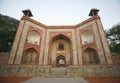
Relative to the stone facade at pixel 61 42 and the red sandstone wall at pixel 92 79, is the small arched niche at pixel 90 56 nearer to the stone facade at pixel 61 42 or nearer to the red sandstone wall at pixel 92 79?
the stone facade at pixel 61 42

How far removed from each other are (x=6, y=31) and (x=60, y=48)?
10985mm

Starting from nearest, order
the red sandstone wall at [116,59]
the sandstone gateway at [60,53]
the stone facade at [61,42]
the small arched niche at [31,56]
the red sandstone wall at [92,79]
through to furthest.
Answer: the red sandstone wall at [92,79] < the sandstone gateway at [60,53] < the red sandstone wall at [116,59] < the stone facade at [61,42] < the small arched niche at [31,56]

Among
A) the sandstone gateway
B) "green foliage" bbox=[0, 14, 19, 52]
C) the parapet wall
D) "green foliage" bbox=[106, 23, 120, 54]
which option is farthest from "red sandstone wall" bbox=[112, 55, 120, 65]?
"green foliage" bbox=[0, 14, 19, 52]

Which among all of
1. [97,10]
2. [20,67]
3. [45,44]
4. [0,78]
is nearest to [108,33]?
[97,10]

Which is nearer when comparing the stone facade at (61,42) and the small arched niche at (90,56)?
the stone facade at (61,42)

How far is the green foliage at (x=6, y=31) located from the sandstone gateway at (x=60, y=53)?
4788mm

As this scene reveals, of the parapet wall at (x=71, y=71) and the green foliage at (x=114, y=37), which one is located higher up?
the green foliage at (x=114, y=37)

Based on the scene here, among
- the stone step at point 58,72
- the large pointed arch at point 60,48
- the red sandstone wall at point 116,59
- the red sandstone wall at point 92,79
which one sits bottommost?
the red sandstone wall at point 92,79

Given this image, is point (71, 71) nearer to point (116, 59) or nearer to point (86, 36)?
point (116, 59)

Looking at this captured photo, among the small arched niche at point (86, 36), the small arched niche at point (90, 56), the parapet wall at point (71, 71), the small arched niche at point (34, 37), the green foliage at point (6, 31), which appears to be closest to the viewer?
the parapet wall at point (71, 71)

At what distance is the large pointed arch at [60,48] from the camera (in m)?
17.0

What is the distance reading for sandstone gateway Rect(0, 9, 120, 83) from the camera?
10242mm

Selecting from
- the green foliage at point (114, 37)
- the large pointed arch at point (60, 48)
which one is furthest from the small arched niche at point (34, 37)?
the green foliage at point (114, 37)

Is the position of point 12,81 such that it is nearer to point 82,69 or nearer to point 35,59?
point 35,59
